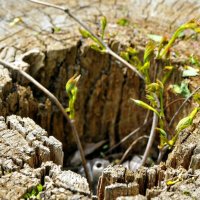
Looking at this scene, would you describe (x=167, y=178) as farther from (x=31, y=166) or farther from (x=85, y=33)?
(x=85, y=33)

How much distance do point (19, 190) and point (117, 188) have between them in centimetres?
37

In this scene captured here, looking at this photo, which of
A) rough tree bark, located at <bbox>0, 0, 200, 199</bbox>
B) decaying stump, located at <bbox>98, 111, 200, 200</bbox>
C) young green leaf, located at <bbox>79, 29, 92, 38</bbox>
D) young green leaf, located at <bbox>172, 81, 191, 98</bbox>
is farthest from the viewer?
young green leaf, located at <bbox>79, 29, 92, 38</bbox>

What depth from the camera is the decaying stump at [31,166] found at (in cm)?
177

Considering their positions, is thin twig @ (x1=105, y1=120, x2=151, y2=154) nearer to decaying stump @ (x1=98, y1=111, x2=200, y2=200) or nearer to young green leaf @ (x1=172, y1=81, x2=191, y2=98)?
young green leaf @ (x1=172, y1=81, x2=191, y2=98)

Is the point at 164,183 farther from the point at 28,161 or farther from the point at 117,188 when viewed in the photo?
Result: the point at 28,161

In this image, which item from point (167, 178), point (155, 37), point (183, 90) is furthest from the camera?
point (155, 37)

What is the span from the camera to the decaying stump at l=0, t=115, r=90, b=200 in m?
1.77

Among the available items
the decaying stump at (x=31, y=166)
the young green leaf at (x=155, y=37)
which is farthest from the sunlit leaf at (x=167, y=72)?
the decaying stump at (x=31, y=166)

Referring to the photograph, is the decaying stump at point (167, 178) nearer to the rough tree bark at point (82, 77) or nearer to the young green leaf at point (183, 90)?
the rough tree bark at point (82, 77)

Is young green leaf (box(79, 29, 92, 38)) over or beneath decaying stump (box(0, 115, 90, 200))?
over

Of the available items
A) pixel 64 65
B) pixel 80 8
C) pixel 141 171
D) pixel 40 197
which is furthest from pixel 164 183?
pixel 80 8

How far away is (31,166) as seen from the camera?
1957 mm

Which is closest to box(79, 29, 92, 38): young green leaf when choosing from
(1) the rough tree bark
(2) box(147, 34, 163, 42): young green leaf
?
(1) the rough tree bark

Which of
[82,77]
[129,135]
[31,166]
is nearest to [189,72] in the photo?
[129,135]
